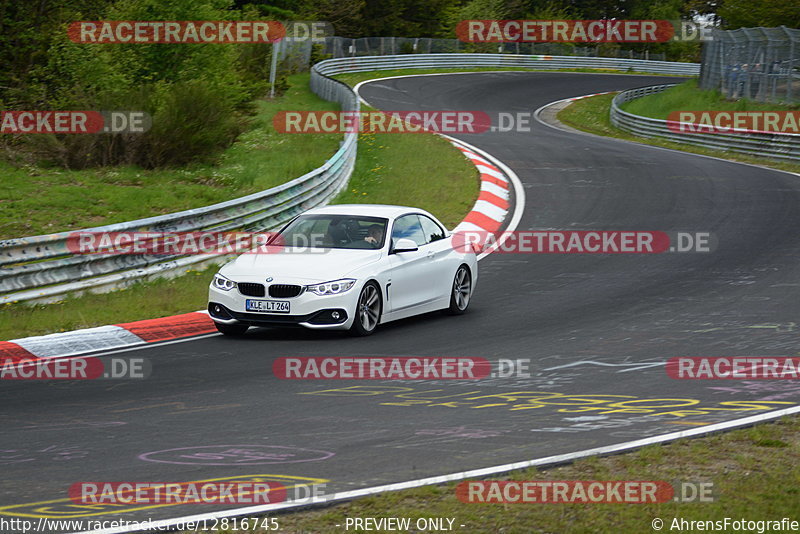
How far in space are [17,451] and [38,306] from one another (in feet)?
19.5

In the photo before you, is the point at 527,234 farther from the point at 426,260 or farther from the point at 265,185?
the point at 426,260

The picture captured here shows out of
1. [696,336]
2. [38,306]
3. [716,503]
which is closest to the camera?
[716,503]

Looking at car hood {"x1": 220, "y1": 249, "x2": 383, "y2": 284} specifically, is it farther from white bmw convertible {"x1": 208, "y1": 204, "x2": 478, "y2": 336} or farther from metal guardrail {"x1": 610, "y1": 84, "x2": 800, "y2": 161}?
metal guardrail {"x1": 610, "y1": 84, "x2": 800, "y2": 161}

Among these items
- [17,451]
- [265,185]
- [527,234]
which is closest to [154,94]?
[265,185]

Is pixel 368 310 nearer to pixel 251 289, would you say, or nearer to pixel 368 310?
pixel 368 310

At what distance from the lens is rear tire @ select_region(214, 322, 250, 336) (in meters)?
11.4

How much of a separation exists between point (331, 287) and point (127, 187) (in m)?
8.56

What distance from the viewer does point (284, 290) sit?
11125 millimetres

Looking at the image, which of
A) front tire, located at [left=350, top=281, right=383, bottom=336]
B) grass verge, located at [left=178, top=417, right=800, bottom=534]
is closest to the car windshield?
front tire, located at [left=350, top=281, right=383, bottom=336]

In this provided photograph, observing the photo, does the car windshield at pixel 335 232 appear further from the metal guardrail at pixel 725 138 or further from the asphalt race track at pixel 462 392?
the metal guardrail at pixel 725 138

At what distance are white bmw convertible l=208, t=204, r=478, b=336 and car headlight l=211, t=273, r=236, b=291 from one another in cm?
1

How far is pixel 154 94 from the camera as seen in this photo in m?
22.8

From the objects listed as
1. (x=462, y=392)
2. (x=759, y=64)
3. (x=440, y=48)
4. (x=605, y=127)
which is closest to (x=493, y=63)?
(x=440, y=48)

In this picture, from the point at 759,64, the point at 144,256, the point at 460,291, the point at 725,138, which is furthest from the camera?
the point at 759,64
